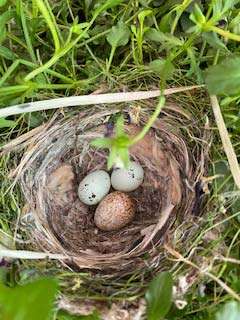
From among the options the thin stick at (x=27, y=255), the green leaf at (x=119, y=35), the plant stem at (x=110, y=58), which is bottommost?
the thin stick at (x=27, y=255)

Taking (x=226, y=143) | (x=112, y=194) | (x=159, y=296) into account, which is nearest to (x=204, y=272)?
(x=159, y=296)

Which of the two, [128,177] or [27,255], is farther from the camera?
[128,177]

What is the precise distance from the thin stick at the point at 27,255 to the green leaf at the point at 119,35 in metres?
0.39

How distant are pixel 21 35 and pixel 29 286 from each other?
62cm

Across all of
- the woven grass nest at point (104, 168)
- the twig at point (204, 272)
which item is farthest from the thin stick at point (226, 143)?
the twig at point (204, 272)

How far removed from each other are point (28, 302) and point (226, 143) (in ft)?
1.69

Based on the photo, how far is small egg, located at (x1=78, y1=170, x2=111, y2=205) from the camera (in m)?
1.34

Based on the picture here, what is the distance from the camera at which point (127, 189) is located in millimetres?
1374

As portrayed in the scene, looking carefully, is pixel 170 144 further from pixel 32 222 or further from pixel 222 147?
pixel 32 222

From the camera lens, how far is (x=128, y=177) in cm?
134

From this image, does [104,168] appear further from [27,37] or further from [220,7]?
[220,7]

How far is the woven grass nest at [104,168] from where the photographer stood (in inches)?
48.2

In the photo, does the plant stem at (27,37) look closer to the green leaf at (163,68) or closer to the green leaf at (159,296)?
the green leaf at (163,68)

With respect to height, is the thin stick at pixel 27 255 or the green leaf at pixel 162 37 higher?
the green leaf at pixel 162 37
